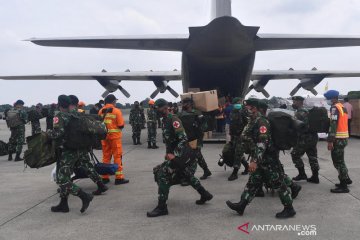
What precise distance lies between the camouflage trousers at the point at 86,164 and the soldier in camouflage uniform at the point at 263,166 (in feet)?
8.76

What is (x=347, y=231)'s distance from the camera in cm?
403

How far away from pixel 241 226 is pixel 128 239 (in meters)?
1.54

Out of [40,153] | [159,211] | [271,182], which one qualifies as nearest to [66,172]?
[40,153]

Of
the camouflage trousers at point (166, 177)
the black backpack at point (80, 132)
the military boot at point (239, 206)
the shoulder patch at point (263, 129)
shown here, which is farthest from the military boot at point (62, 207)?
the shoulder patch at point (263, 129)

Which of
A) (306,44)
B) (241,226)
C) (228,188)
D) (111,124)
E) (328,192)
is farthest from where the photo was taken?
(306,44)

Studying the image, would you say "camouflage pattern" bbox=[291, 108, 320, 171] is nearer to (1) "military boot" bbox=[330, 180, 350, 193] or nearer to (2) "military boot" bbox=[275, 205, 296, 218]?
(1) "military boot" bbox=[330, 180, 350, 193]

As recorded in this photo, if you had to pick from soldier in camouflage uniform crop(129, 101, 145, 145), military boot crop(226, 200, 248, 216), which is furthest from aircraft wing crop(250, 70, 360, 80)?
military boot crop(226, 200, 248, 216)

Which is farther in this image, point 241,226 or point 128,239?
point 241,226

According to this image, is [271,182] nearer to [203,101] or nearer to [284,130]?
[284,130]

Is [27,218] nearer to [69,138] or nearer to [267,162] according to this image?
[69,138]

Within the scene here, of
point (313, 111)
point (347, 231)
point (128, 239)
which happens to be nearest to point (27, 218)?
point (128, 239)

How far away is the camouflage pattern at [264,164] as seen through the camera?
438cm

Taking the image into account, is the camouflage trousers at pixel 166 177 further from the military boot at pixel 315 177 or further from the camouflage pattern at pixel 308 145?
the military boot at pixel 315 177

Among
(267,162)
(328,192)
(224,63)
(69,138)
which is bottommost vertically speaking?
(328,192)
